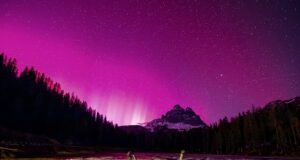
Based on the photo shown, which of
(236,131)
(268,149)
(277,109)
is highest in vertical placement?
(277,109)

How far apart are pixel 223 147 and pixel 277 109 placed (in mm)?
42761

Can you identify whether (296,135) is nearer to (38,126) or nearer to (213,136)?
(213,136)

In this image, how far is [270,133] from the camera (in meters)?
162

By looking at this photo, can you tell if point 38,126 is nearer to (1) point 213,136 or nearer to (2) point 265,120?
(1) point 213,136

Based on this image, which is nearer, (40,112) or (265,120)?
(265,120)

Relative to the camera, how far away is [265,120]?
573 ft

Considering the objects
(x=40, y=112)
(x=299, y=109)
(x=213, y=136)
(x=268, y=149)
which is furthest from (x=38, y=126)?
(x=299, y=109)

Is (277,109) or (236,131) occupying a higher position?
(277,109)

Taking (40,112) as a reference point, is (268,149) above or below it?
below

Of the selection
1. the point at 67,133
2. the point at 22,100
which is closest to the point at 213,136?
the point at 67,133

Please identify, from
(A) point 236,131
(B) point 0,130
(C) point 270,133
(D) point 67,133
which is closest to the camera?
(B) point 0,130

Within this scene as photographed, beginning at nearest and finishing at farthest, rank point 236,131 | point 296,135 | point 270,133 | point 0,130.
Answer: point 0,130 < point 296,135 < point 270,133 < point 236,131

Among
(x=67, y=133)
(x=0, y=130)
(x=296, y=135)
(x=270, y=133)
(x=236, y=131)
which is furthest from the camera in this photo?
(x=67, y=133)

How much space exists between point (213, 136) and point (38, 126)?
385 feet
